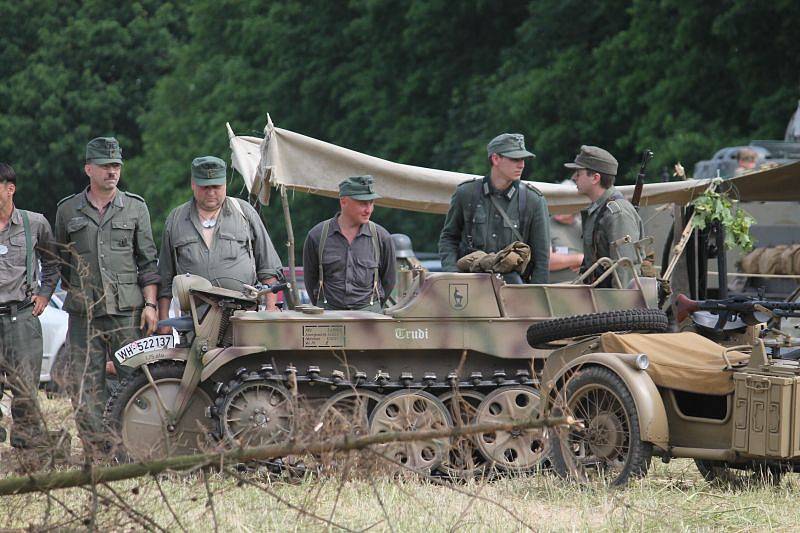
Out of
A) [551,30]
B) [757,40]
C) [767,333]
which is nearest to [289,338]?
[767,333]

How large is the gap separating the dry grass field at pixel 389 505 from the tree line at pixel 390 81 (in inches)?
562

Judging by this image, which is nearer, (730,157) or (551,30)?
(730,157)

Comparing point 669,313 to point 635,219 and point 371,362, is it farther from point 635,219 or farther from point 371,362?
point 371,362

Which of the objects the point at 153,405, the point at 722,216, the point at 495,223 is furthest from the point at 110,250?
the point at 722,216

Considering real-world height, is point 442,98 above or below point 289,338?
above

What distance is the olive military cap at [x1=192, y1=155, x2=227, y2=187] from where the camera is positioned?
9.39 m

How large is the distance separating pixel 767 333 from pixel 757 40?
15543mm

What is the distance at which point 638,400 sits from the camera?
771cm

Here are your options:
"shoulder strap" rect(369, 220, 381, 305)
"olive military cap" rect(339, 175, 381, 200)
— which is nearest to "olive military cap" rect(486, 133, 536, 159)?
"olive military cap" rect(339, 175, 381, 200)

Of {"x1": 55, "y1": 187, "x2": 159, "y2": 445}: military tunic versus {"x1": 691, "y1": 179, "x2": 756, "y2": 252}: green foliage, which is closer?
{"x1": 55, "y1": 187, "x2": 159, "y2": 445}: military tunic

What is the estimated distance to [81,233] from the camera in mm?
9516

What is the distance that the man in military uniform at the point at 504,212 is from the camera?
31.6 feet

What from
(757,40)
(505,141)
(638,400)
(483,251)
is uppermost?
(757,40)

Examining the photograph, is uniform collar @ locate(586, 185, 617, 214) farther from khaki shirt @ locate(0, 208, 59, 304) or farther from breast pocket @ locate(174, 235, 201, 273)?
khaki shirt @ locate(0, 208, 59, 304)
